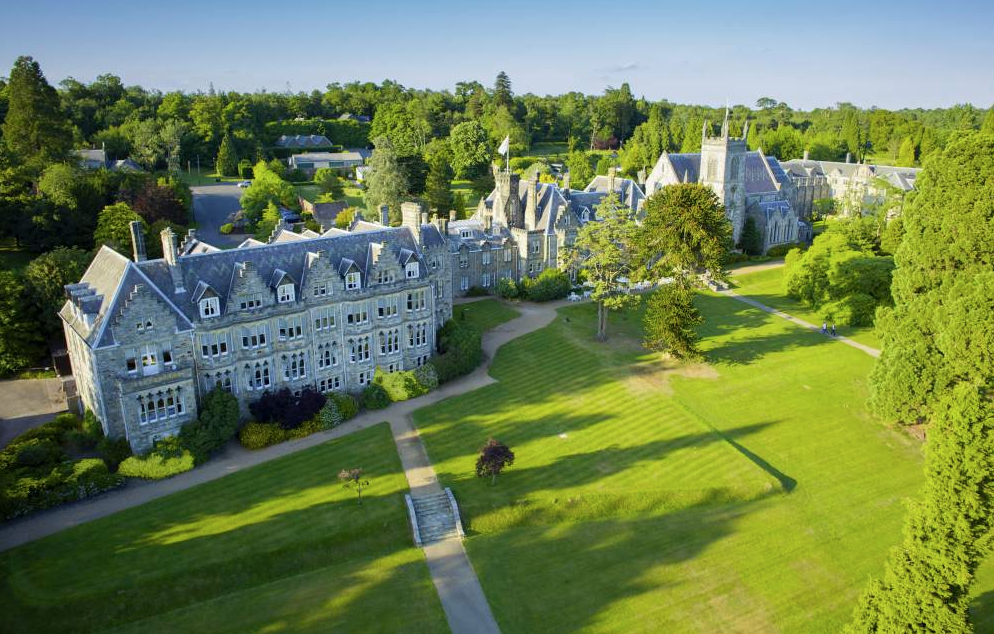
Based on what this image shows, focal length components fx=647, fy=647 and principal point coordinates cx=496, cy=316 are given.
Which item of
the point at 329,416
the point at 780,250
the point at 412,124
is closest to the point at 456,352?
the point at 329,416

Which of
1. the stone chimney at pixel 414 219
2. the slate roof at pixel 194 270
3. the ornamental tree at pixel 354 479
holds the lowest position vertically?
the ornamental tree at pixel 354 479

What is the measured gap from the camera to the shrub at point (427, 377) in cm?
5003

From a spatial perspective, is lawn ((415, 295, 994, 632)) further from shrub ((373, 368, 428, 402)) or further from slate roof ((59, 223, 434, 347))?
slate roof ((59, 223, 434, 347))

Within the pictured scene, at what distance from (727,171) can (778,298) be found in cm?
2443

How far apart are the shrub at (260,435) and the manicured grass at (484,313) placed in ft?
78.4

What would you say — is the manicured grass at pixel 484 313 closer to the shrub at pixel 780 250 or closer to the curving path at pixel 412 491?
the curving path at pixel 412 491

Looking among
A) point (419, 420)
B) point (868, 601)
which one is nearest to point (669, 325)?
point (419, 420)

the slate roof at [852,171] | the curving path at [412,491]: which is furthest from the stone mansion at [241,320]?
the slate roof at [852,171]

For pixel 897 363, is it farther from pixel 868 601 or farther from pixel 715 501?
pixel 868 601

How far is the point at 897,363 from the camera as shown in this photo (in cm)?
4312

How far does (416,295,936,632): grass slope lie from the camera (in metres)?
31.1

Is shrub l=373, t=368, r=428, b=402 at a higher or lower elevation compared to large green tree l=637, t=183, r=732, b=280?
lower

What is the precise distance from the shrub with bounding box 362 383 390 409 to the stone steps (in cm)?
1148

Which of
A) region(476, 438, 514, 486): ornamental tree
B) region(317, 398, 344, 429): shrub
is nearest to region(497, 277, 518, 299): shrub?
region(317, 398, 344, 429): shrub
